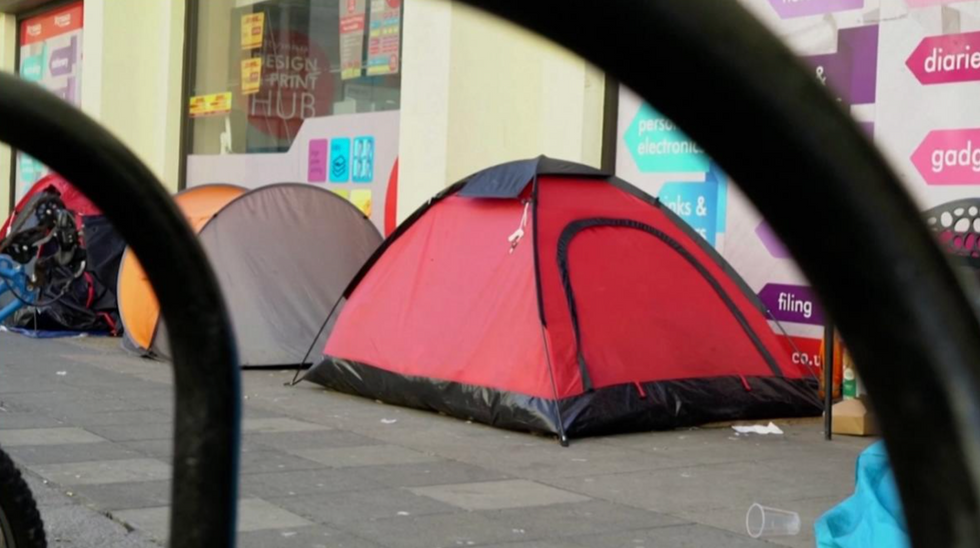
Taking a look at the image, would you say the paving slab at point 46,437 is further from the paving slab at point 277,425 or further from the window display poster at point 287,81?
the window display poster at point 287,81

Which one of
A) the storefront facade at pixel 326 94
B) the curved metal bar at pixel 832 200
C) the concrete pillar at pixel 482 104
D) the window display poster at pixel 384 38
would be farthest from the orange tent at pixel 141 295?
the curved metal bar at pixel 832 200

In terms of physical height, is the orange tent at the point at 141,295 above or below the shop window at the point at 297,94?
below

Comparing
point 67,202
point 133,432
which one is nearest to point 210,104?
point 67,202

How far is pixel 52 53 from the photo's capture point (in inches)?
755

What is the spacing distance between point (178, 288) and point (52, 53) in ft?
61.6

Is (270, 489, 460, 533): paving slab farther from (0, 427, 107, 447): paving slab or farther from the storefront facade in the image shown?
the storefront facade

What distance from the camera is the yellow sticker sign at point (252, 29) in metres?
14.3

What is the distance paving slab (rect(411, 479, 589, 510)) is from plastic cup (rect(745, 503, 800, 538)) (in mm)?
743

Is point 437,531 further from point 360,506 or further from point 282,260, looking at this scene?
point 282,260

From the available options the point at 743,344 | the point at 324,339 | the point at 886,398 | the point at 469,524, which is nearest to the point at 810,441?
the point at 743,344

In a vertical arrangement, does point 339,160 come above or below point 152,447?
above

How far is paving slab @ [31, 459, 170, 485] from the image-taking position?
5727 millimetres

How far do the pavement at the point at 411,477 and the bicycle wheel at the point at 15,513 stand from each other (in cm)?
176

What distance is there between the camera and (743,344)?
777 cm
